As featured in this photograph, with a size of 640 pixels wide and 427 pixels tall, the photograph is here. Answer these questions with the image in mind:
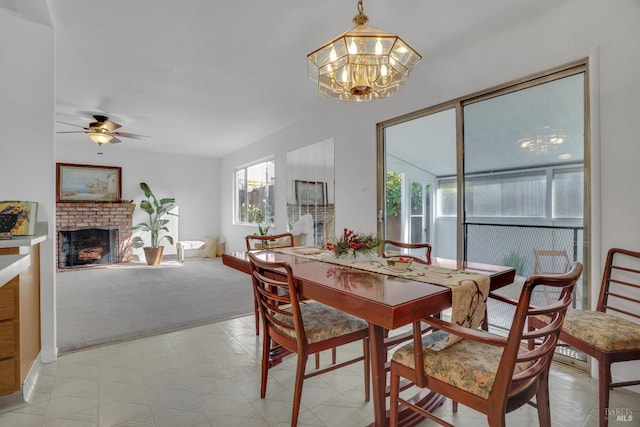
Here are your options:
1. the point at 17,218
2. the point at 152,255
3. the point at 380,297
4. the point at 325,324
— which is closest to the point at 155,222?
the point at 152,255

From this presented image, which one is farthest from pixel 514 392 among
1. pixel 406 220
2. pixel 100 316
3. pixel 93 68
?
pixel 93 68

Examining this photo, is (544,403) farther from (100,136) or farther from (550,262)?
(100,136)

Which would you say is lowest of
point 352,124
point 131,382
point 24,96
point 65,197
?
point 131,382

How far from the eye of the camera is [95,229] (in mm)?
6770

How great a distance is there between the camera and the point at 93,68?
126 inches

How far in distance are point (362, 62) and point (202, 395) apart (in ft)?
6.99

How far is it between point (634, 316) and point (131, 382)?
3048 millimetres

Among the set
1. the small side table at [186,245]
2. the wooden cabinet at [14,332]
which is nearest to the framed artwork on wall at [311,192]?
the wooden cabinet at [14,332]

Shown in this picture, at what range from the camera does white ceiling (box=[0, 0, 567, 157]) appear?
7.43ft

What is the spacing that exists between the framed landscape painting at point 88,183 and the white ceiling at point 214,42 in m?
2.50

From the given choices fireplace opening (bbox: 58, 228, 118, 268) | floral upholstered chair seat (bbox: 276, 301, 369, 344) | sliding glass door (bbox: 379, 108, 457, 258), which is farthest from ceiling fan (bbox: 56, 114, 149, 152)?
floral upholstered chair seat (bbox: 276, 301, 369, 344)

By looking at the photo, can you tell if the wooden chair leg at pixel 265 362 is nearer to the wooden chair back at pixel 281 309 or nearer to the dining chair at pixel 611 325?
the wooden chair back at pixel 281 309

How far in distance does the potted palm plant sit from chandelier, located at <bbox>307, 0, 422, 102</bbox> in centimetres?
596

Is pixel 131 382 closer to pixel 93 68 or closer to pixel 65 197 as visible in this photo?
pixel 93 68
